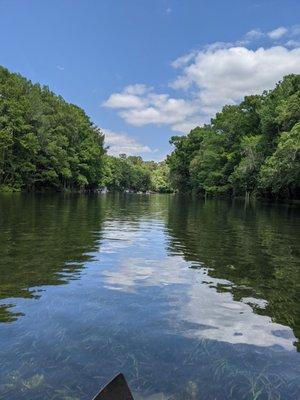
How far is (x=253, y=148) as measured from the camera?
60781 mm

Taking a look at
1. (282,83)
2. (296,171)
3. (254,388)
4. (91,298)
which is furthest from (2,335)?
(282,83)

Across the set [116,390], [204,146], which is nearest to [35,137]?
[204,146]

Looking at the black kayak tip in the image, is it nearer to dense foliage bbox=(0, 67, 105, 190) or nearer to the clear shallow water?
the clear shallow water

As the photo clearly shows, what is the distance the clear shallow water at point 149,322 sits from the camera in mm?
4941

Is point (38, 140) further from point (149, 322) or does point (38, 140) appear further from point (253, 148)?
point (149, 322)

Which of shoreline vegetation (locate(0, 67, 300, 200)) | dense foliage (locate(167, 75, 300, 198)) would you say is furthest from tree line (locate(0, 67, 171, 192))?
dense foliage (locate(167, 75, 300, 198))

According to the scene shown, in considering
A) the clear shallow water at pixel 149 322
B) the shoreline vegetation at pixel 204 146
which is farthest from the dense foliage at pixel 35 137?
the clear shallow water at pixel 149 322

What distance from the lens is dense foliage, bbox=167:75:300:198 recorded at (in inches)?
1763

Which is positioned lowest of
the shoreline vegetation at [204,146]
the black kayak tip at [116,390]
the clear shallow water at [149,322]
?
the clear shallow water at [149,322]

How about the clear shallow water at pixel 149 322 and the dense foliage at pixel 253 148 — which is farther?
the dense foliage at pixel 253 148

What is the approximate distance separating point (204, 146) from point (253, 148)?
38.7 metres

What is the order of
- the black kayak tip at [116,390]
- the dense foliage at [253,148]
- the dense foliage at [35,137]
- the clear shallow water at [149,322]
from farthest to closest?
the dense foliage at [35,137], the dense foliage at [253,148], the clear shallow water at [149,322], the black kayak tip at [116,390]

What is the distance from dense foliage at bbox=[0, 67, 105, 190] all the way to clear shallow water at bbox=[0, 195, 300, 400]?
47.6 metres

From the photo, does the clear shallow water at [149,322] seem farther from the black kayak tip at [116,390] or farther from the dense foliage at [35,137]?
the dense foliage at [35,137]
